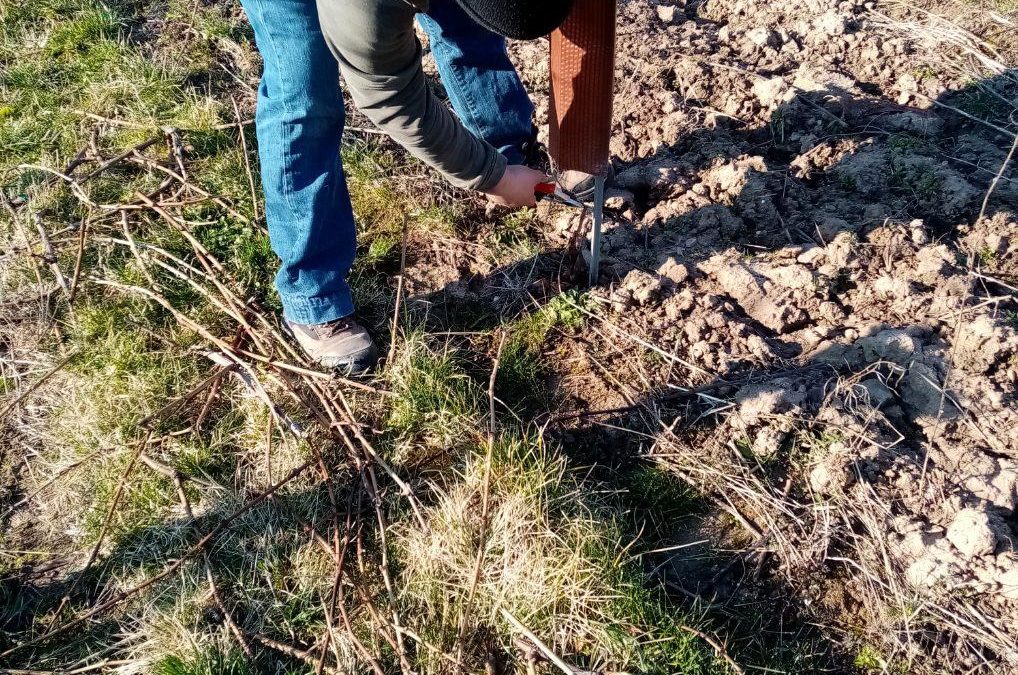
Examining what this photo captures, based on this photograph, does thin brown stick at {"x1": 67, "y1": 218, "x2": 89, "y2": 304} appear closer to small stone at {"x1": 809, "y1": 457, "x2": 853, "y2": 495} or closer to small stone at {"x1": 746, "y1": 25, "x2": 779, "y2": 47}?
small stone at {"x1": 809, "y1": 457, "x2": 853, "y2": 495}

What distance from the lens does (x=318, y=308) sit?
2.49 metres

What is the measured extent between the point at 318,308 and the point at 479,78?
1104 mm

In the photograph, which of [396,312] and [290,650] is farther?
[396,312]

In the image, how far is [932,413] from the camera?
2.24 metres

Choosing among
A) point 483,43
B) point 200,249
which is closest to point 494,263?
point 483,43

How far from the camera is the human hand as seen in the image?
2244 mm

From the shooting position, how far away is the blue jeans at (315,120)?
2043 millimetres

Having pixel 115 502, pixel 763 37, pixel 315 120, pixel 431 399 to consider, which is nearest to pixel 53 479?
pixel 115 502

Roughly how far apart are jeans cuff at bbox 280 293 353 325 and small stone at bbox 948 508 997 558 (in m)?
2.03

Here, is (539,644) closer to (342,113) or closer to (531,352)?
(531,352)

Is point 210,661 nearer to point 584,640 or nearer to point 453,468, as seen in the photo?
point 453,468

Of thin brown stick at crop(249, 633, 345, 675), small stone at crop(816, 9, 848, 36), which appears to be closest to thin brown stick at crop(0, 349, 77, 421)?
thin brown stick at crop(249, 633, 345, 675)

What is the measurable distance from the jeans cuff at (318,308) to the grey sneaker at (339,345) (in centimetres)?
3

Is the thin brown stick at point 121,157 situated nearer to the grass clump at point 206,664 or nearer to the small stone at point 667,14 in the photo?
the grass clump at point 206,664
